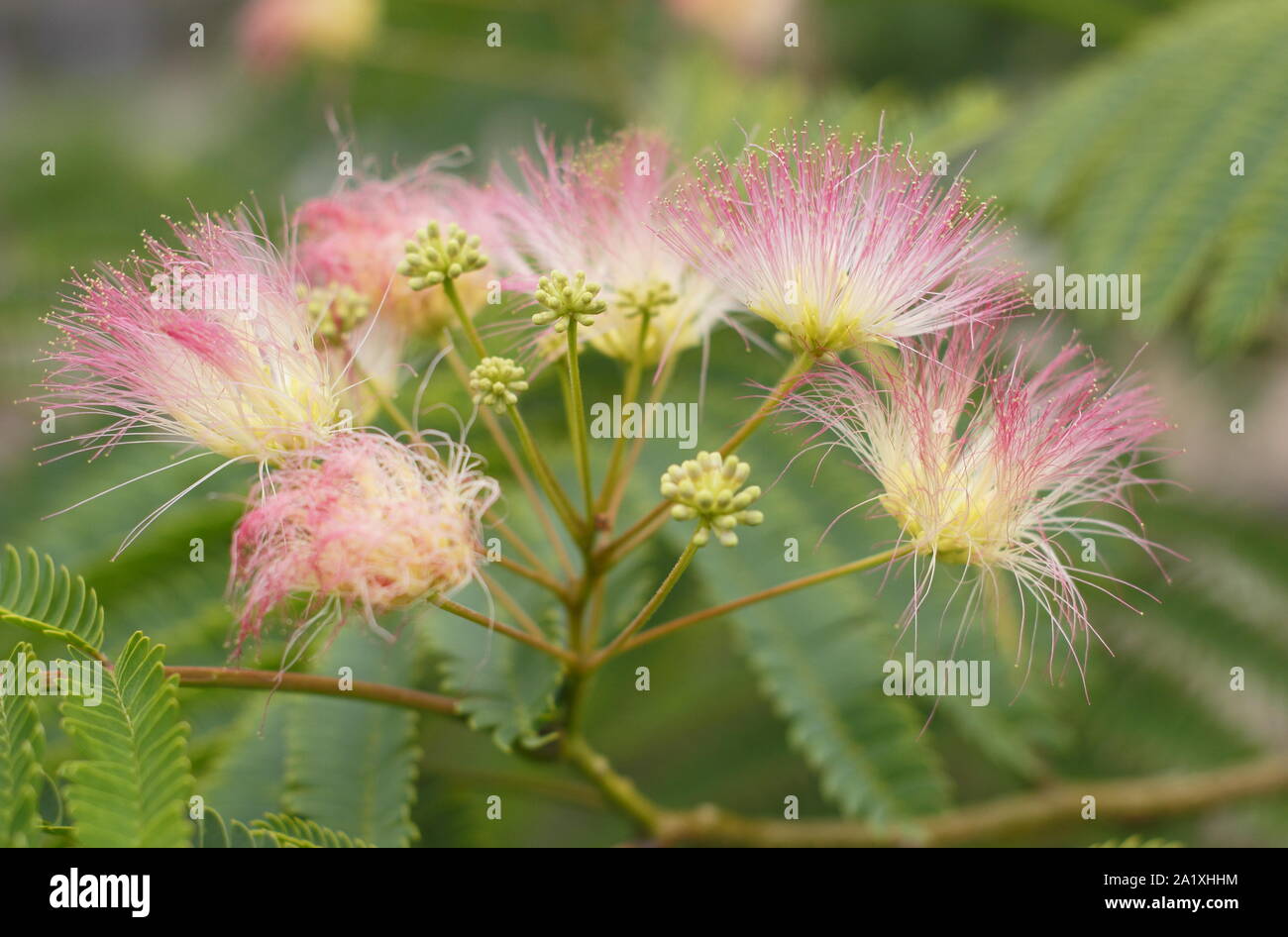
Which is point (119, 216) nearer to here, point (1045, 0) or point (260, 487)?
point (260, 487)

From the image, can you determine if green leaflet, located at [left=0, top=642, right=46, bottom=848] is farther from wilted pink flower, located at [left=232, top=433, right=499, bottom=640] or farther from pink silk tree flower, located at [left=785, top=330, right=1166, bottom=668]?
pink silk tree flower, located at [left=785, top=330, right=1166, bottom=668]

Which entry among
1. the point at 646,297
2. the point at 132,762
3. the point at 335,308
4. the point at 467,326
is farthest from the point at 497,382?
the point at 132,762

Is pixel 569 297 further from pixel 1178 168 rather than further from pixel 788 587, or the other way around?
pixel 1178 168

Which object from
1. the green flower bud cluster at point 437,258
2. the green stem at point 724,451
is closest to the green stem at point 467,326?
the green flower bud cluster at point 437,258

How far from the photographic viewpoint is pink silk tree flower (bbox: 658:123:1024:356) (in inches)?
61.9

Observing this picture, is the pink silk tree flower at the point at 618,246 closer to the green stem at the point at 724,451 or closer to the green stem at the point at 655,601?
the green stem at the point at 724,451

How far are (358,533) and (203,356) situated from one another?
383 mm

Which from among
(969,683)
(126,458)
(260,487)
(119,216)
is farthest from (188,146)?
(969,683)

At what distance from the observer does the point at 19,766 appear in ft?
4.57

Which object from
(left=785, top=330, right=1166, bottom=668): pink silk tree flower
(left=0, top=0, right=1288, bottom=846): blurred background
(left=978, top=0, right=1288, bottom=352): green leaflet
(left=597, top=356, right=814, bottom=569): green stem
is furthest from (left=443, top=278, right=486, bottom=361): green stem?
(left=978, top=0, right=1288, bottom=352): green leaflet

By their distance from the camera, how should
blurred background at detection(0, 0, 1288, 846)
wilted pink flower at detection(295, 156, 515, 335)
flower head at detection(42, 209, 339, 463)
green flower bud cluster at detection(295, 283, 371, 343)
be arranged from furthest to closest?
blurred background at detection(0, 0, 1288, 846)
wilted pink flower at detection(295, 156, 515, 335)
green flower bud cluster at detection(295, 283, 371, 343)
flower head at detection(42, 209, 339, 463)

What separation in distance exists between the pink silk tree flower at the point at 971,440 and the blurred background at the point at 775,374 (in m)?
0.48

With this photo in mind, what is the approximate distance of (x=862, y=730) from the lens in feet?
6.46

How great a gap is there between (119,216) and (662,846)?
10.1ft
